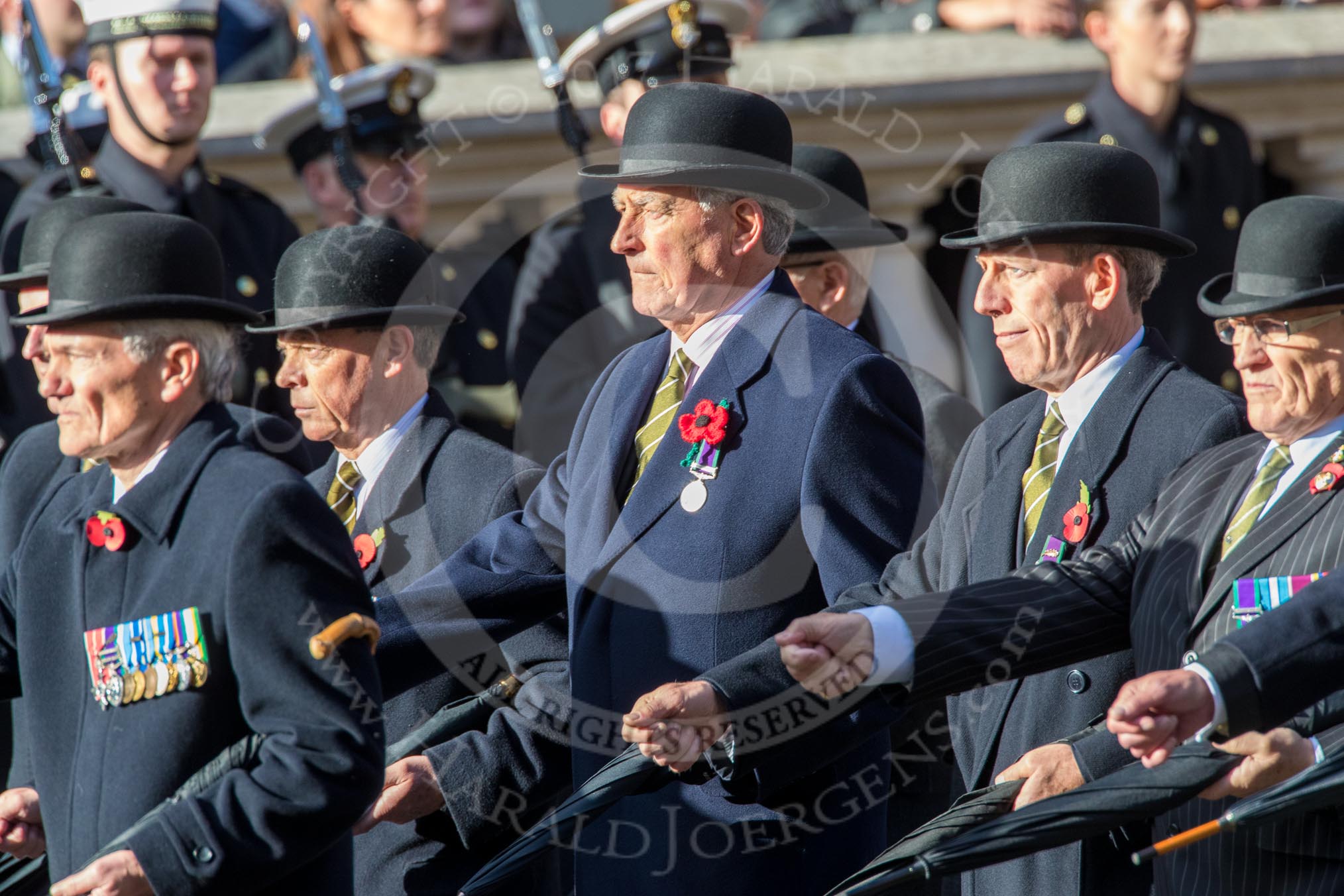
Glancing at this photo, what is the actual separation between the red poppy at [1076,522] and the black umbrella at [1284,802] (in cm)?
86

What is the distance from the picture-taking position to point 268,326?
4469mm

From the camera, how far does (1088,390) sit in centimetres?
385

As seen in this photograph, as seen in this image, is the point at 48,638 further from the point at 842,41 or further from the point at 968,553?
the point at 842,41

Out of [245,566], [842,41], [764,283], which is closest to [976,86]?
[842,41]

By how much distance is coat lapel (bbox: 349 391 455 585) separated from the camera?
14.3 ft

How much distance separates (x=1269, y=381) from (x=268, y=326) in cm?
220

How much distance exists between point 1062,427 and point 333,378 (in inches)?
62.8

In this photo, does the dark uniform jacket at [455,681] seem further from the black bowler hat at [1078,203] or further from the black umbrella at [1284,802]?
the black umbrella at [1284,802]

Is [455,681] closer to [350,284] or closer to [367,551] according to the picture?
[367,551]

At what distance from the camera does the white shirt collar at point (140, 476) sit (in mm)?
3336

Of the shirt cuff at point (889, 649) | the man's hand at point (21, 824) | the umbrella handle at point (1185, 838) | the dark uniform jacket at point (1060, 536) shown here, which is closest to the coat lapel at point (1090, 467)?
the dark uniform jacket at point (1060, 536)

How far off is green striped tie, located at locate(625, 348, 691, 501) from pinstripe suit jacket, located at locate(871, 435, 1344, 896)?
0.76 m

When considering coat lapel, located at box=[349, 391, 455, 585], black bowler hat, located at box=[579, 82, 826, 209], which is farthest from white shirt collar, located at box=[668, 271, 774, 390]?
coat lapel, located at box=[349, 391, 455, 585]

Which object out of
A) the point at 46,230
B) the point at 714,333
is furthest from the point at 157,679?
the point at 46,230
